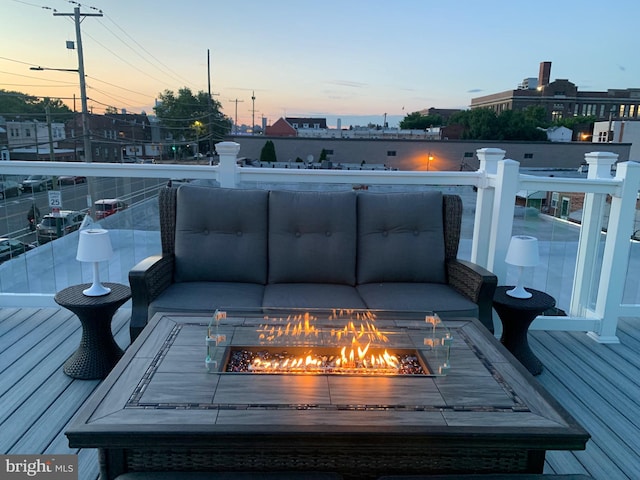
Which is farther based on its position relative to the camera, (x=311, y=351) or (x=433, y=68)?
(x=433, y=68)

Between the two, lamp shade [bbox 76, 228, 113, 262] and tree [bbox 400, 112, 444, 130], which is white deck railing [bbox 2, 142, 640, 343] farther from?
tree [bbox 400, 112, 444, 130]

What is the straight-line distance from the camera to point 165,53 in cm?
2755

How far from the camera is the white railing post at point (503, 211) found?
3072 millimetres

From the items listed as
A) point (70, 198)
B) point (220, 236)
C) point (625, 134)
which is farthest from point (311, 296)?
point (625, 134)

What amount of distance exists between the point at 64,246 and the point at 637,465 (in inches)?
150

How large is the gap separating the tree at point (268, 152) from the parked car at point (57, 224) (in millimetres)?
25913

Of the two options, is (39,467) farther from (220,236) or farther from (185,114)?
(185,114)

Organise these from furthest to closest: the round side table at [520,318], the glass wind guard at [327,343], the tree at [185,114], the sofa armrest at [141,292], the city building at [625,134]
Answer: the tree at [185,114] → the city building at [625,134] → the round side table at [520,318] → the sofa armrest at [141,292] → the glass wind guard at [327,343]

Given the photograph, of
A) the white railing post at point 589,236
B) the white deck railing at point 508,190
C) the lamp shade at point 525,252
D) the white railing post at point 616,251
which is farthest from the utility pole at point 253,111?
the lamp shade at point 525,252

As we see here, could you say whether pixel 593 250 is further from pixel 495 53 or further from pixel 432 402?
pixel 495 53

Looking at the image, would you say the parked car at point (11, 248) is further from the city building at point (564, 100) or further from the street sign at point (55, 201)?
the city building at point (564, 100)

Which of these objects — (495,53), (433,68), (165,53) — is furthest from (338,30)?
(165,53)

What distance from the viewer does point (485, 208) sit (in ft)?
10.8

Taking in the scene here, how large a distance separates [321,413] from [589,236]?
2782mm
